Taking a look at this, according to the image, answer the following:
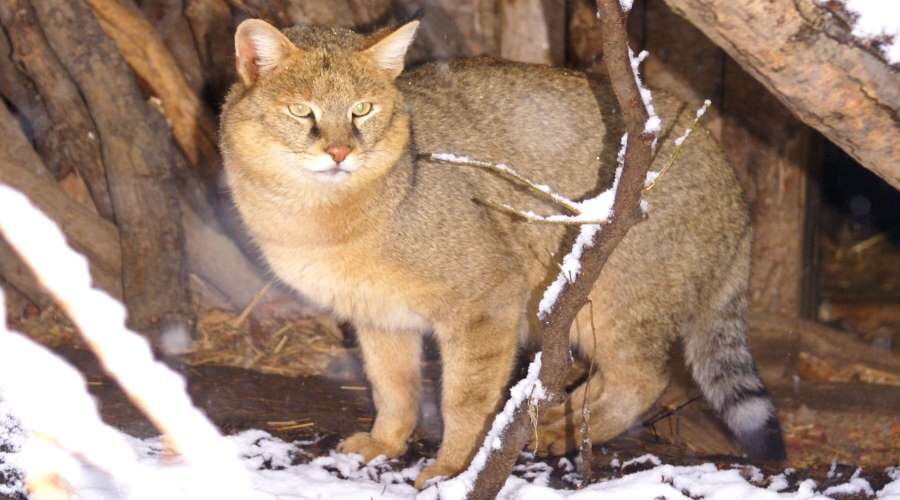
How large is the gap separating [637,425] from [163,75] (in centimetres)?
287

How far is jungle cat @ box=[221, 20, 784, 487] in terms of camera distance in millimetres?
4617

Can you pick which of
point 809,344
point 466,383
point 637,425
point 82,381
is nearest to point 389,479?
point 466,383

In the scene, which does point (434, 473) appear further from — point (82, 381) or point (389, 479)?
point (82, 381)

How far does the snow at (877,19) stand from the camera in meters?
3.83

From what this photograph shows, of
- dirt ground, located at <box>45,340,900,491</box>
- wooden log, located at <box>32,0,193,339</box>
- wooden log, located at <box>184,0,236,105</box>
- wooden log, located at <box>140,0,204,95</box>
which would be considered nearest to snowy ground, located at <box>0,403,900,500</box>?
dirt ground, located at <box>45,340,900,491</box>

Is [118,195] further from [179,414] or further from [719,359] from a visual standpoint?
[719,359]

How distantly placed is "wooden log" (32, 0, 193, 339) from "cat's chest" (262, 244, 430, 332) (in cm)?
139

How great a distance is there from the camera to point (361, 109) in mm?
4609

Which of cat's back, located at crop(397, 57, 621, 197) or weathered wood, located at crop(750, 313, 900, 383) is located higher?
cat's back, located at crop(397, 57, 621, 197)

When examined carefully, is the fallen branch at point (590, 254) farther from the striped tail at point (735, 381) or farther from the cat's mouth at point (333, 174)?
the striped tail at point (735, 381)

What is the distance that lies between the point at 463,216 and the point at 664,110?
1.05m

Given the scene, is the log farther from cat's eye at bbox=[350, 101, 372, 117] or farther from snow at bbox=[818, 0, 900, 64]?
cat's eye at bbox=[350, 101, 372, 117]

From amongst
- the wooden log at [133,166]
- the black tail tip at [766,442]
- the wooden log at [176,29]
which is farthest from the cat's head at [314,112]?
the black tail tip at [766,442]

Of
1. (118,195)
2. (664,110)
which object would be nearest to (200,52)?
(118,195)
